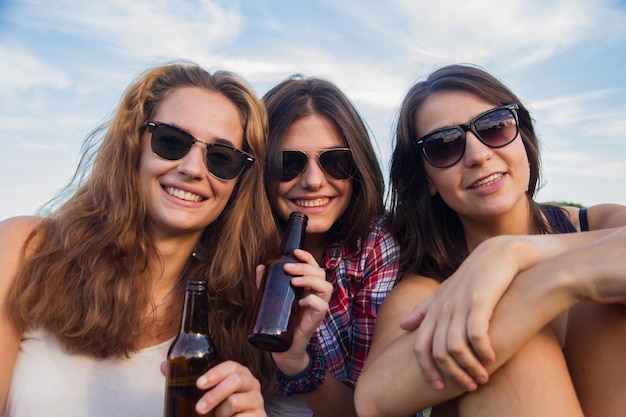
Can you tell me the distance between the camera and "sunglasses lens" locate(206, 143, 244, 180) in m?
2.79

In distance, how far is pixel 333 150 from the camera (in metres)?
3.29

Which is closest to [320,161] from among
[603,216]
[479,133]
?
[479,133]

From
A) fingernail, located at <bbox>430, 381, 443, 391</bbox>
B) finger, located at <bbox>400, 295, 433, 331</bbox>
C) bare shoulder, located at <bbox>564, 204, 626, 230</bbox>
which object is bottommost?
fingernail, located at <bbox>430, 381, 443, 391</bbox>

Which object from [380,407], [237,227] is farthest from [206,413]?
[237,227]

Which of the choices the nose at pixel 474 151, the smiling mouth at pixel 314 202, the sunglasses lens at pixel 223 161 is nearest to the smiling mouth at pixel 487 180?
the nose at pixel 474 151

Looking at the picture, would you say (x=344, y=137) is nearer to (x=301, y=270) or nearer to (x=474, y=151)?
(x=474, y=151)

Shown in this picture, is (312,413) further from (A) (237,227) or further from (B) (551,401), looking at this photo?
(B) (551,401)

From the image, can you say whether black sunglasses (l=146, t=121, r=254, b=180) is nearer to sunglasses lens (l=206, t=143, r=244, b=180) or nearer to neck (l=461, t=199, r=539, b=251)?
sunglasses lens (l=206, t=143, r=244, b=180)

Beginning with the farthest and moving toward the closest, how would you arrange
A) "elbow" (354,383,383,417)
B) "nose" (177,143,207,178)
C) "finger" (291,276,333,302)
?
"nose" (177,143,207,178) → "finger" (291,276,333,302) → "elbow" (354,383,383,417)

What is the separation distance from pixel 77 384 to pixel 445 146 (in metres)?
2.43

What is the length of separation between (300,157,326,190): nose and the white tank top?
A: 1.37 m

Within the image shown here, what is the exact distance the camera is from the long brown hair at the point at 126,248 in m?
2.54

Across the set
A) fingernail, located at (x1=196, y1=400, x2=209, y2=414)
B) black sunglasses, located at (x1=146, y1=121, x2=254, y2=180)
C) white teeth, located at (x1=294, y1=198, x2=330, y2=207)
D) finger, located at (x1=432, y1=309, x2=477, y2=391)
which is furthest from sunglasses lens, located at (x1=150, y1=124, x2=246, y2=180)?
finger, located at (x1=432, y1=309, x2=477, y2=391)

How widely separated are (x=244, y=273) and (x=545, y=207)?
2.08 metres
